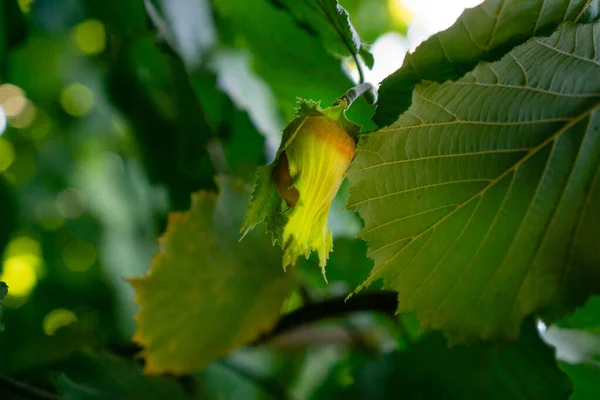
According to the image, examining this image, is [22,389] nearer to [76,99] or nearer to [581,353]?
[581,353]

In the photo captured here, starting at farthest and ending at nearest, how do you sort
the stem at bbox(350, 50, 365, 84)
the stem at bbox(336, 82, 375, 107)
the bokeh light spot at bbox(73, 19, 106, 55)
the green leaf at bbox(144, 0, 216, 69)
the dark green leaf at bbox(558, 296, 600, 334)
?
the bokeh light spot at bbox(73, 19, 106, 55), the green leaf at bbox(144, 0, 216, 69), the dark green leaf at bbox(558, 296, 600, 334), the stem at bbox(350, 50, 365, 84), the stem at bbox(336, 82, 375, 107)

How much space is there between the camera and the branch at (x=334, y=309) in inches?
27.2

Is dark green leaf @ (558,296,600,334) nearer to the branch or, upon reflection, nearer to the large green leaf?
the large green leaf

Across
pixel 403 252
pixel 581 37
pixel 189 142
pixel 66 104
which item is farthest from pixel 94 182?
pixel 581 37

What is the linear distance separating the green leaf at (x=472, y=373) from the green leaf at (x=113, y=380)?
0.86ft

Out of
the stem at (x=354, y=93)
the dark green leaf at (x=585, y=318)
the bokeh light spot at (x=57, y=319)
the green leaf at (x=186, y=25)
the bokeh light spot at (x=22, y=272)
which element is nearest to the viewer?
the stem at (x=354, y=93)

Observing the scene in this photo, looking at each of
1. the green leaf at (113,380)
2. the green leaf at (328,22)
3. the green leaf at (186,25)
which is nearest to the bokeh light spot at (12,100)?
the green leaf at (186,25)

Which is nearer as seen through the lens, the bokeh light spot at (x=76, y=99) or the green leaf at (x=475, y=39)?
the green leaf at (x=475, y=39)

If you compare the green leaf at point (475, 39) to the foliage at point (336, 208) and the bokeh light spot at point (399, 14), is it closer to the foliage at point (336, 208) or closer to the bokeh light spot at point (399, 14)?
the foliage at point (336, 208)

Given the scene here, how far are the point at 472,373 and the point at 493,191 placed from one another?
0.87 feet

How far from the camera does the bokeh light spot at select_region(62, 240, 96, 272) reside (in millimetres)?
1430

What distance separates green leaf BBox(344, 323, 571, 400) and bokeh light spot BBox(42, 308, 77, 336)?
804mm

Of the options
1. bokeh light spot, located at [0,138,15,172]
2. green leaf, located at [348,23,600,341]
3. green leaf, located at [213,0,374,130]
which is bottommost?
green leaf, located at [348,23,600,341]

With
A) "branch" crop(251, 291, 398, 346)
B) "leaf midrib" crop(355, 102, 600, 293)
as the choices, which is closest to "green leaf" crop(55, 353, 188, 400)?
"branch" crop(251, 291, 398, 346)
